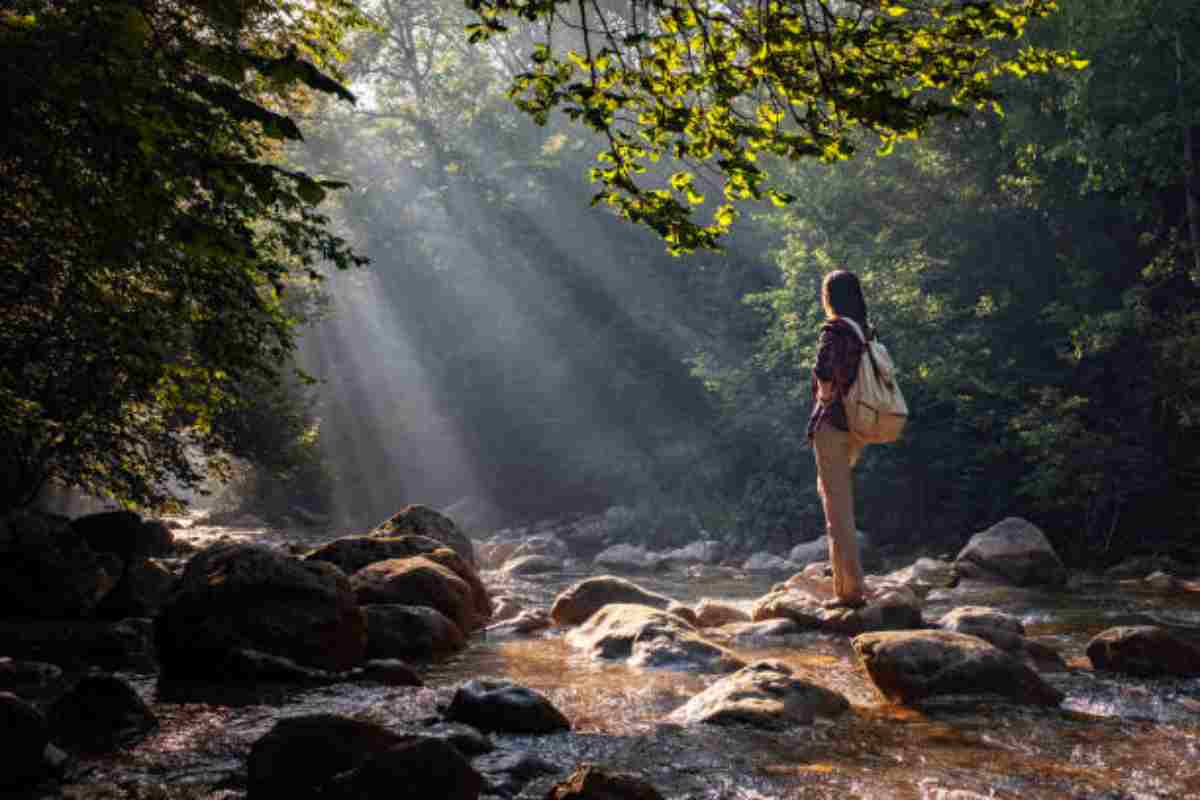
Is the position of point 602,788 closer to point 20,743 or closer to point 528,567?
point 20,743

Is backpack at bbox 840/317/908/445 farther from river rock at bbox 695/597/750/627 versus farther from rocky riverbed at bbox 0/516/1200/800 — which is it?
river rock at bbox 695/597/750/627

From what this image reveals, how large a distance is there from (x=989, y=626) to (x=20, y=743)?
5.87m

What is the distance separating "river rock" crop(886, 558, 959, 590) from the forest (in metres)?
2.30

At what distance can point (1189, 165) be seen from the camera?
1301 centimetres

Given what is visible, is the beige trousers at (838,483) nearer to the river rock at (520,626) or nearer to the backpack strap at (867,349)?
the backpack strap at (867,349)

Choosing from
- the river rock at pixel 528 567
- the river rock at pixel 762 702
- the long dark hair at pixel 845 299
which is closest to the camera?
the river rock at pixel 762 702

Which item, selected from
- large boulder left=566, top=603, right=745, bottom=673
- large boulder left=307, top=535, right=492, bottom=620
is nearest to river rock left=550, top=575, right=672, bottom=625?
large boulder left=307, top=535, right=492, bottom=620

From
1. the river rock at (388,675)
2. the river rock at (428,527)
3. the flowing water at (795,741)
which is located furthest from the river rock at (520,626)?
the river rock at (428,527)

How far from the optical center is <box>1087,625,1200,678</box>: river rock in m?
5.54

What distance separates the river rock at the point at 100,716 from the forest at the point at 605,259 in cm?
196

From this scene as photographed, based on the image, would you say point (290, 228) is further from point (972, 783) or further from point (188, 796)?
point (972, 783)

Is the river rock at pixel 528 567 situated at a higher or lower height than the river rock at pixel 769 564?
higher

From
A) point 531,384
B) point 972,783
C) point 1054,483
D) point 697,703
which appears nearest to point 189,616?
point 697,703

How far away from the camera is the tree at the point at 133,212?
10.9 ft
